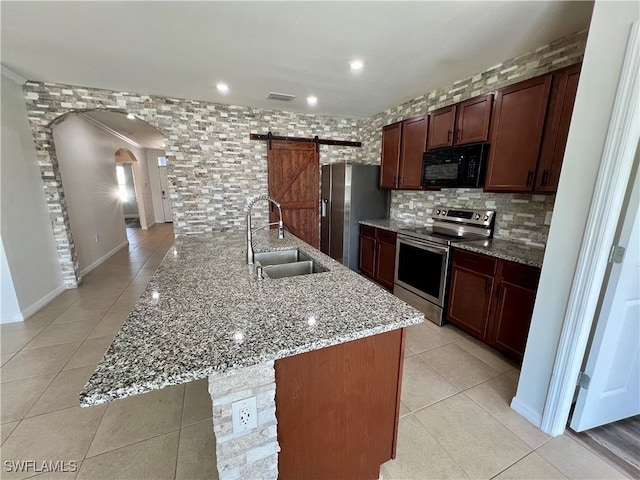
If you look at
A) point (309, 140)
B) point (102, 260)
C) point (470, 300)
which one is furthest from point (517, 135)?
point (102, 260)

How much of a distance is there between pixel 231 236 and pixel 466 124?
102 inches

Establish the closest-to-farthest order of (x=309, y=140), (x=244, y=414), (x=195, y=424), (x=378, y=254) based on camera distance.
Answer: (x=244, y=414) < (x=195, y=424) < (x=378, y=254) < (x=309, y=140)

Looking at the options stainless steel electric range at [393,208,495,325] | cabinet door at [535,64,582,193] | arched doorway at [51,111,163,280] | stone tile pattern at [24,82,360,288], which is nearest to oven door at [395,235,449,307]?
stainless steel electric range at [393,208,495,325]

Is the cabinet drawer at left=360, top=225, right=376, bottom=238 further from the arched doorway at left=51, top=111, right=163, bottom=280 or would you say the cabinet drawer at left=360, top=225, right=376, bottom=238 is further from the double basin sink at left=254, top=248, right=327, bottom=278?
the arched doorway at left=51, top=111, right=163, bottom=280

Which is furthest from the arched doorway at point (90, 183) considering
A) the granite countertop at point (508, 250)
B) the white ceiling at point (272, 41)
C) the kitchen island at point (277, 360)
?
the granite countertop at point (508, 250)

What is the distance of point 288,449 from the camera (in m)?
1.04

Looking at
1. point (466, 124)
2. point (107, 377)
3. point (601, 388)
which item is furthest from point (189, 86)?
point (601, 388)

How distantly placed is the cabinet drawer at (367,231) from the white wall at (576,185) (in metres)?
2.24

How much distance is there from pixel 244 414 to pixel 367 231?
3189 millimetres

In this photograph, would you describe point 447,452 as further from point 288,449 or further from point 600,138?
point 600,138

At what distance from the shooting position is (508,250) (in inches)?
86.5

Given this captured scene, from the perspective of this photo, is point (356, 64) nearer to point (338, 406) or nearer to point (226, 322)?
point (226, 322)

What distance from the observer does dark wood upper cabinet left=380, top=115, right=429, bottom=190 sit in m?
3.17

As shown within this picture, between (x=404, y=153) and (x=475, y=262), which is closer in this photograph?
(x=475, y=262)
